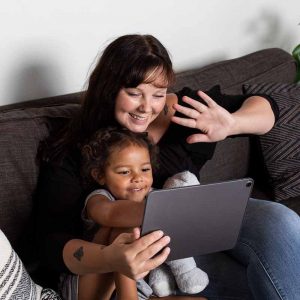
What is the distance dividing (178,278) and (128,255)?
0.34 m

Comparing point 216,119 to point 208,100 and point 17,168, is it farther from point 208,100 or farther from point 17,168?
point 17,168

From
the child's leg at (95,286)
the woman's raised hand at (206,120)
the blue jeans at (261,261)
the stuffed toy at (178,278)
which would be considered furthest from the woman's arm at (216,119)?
the child's leg at (95,286)

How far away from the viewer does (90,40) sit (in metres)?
1.62

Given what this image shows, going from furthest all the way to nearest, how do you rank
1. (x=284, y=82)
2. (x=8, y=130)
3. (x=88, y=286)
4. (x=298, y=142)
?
(x=284, y=82) → (x=298, y=142) → (x=8, y=130) → (x=88, y=286)

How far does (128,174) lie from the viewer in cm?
118

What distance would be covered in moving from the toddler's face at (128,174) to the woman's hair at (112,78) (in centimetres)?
12

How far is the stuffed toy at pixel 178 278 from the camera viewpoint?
117cm

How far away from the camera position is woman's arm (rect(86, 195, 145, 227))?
1.05 m

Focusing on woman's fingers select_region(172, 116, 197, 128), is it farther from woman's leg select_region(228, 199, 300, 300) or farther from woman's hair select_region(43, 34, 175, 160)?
woman's leg select_region(228, 199, 300, 300)

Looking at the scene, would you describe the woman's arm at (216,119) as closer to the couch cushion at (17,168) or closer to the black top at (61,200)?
the black top at (61,200)

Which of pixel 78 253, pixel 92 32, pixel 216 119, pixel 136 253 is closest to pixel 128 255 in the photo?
pixel 136 253

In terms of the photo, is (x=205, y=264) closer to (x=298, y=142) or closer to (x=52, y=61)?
(x=298, y=142)

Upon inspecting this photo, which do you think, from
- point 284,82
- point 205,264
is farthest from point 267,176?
point 205,264

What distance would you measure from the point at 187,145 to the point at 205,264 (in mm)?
327
